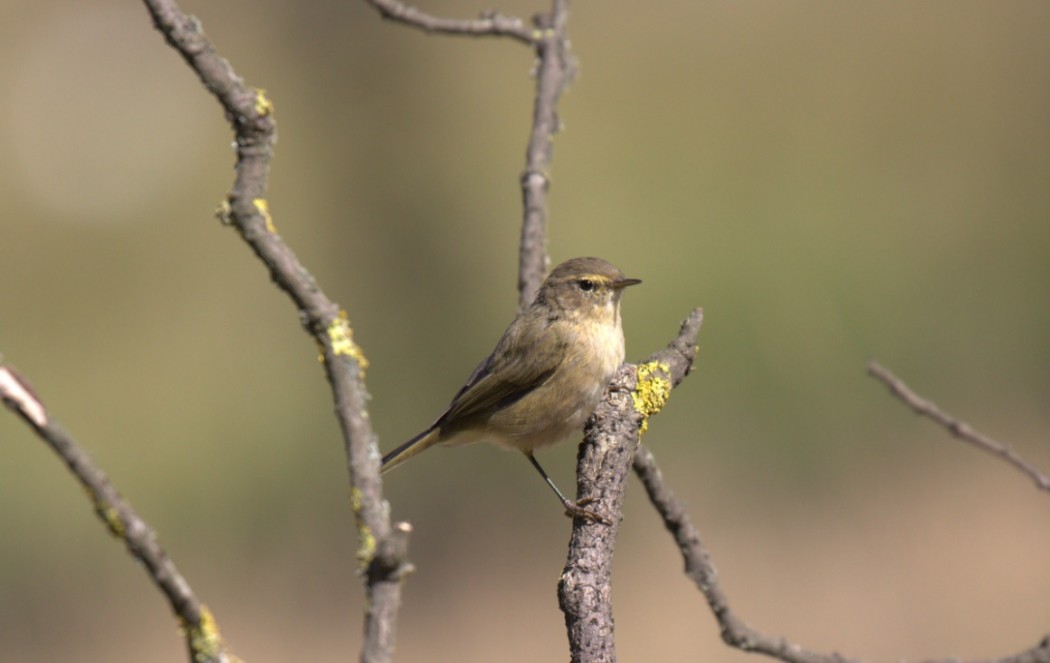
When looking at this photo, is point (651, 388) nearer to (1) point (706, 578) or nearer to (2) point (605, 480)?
(2) point (605, 480)

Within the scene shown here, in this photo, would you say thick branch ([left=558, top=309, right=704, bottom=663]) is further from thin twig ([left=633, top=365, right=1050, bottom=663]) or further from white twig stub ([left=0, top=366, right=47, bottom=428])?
white twig stub ([left=0, top=366, right=47, bottom=428])

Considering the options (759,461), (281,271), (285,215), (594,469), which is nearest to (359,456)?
(281,271)

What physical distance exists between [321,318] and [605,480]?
1.11m

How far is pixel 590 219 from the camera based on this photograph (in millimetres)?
7117

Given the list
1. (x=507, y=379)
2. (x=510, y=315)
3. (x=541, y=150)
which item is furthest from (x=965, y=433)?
(x=510, y=315)

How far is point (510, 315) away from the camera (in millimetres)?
6879

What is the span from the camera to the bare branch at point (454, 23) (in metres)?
2.54

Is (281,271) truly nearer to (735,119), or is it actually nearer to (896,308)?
(896,308)

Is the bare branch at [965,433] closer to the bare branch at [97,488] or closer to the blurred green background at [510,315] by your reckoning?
the bare branch at [97,488]

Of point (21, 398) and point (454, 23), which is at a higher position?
point (454, 23)

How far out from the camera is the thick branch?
1.90 metres

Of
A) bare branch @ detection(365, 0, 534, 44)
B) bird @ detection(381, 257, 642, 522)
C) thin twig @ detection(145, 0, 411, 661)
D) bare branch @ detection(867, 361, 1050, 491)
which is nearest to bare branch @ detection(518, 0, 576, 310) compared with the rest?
bare branch @ detection(365, 0, 534, 44)

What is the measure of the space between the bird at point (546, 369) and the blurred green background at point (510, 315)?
2.39 metres

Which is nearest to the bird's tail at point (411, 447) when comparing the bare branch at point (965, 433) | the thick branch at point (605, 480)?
the thick branch at point (605, 480)
